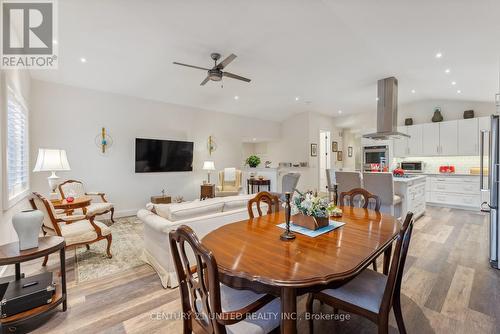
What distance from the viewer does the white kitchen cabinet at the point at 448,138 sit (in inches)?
226

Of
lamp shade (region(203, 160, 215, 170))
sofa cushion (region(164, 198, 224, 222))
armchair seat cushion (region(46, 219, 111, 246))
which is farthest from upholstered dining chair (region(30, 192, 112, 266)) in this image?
lamp shade (region(203, 160, 215, 170))

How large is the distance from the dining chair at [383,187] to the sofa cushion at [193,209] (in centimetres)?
290

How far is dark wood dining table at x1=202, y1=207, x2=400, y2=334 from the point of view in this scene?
0.99 meters

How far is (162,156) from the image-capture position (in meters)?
5.66

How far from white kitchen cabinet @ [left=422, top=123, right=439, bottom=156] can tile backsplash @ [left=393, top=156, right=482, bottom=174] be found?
0.44 metres

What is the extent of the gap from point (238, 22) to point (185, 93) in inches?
107

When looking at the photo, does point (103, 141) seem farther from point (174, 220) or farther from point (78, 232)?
point (174, 220)

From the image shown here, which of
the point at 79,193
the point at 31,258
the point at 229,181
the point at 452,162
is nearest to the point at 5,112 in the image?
the point at 31,258

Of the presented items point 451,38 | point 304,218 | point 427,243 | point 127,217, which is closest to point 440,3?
point 451,38

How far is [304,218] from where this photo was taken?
66.9 inches

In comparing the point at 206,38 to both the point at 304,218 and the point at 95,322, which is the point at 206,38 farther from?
the point at 95,322

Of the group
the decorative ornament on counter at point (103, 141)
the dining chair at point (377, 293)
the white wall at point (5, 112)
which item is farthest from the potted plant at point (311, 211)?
the decorative ornament on counter at point (103, 141)

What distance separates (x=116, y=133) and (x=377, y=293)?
5.49m

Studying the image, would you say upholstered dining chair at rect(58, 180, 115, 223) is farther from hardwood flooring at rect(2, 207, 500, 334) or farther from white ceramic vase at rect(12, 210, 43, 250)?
white ceramic vase at rect(12, 210, 43, 250)
